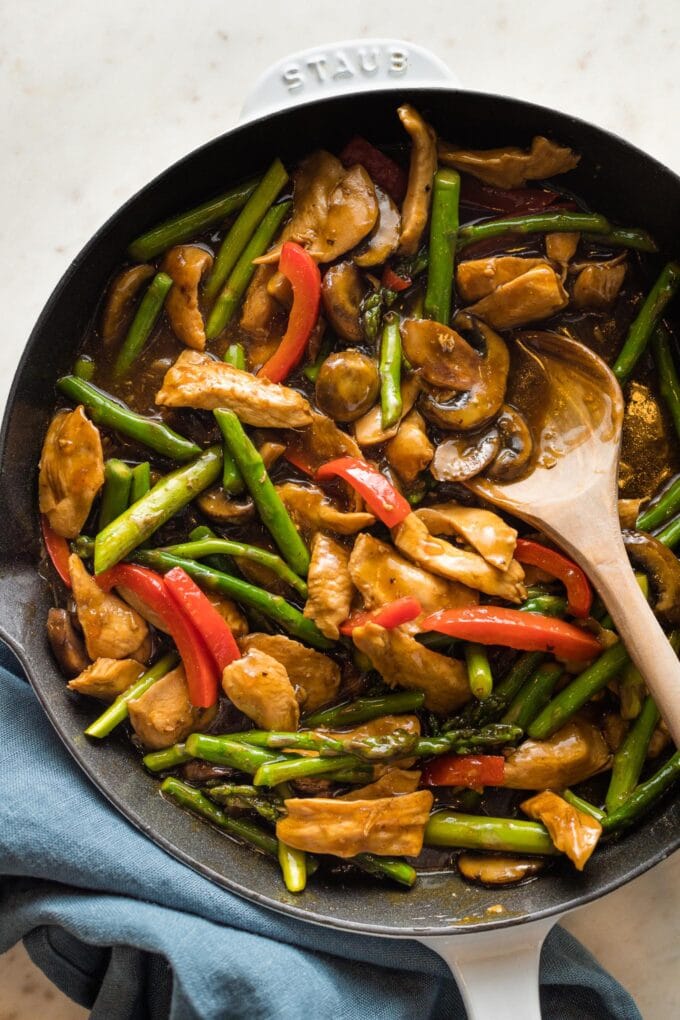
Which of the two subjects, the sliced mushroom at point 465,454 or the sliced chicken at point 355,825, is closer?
the sliced chicken at point 355,825

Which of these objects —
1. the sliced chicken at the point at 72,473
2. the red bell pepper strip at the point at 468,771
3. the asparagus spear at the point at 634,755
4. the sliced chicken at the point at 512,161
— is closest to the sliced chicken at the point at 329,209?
the sliced chicken at the point at 512,161

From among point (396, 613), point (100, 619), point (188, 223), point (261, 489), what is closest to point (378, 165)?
point (188, 223)

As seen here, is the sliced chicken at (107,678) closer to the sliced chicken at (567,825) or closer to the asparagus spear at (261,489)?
the asparagus spear at (261,489)

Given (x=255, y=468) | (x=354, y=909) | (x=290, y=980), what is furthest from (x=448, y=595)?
(x=290, y=980)

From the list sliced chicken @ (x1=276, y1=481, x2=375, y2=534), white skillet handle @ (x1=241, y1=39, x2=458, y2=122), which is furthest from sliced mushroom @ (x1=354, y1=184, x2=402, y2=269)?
sliced chicken @ (x1=276, y1=481, x2=375, y2=534)

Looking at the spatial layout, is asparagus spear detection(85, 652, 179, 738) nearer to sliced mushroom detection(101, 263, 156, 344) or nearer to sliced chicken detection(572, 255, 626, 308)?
sliced mushroom detection(101, 263, 156, 344)

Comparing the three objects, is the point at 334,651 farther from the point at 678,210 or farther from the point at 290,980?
the point at 678,210

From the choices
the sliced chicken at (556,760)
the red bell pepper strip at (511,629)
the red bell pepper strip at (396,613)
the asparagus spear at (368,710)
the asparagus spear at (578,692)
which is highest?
the red bell pepper strip at (396,613)
